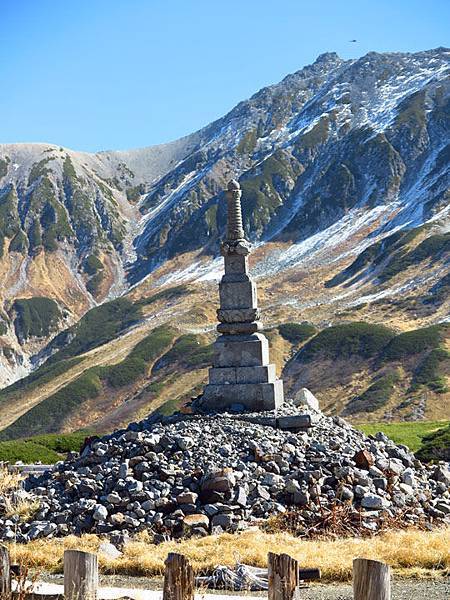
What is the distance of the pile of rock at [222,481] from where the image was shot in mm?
15602

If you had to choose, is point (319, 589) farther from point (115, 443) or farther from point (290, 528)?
point (115, 443)

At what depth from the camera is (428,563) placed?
12461 mm

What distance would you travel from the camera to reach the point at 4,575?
8.43 metres

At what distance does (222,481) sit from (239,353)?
5.38 metres

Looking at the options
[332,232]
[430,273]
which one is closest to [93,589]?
[430,273]

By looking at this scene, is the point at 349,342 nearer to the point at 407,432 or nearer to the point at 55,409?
the point at 55,409

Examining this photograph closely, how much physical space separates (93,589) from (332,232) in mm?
147375

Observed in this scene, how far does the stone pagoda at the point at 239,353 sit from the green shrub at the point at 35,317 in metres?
136

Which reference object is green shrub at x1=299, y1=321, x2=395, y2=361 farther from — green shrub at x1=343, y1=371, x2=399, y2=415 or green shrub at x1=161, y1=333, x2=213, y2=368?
green shrub at x1=161, y1=333, x2=213, y2=368

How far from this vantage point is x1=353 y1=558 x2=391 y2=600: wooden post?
711 centimetres

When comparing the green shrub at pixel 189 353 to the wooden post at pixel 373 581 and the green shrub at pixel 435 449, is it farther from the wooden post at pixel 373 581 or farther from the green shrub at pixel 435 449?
the wooden post at pixel 373 581

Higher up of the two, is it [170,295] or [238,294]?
[170,295]

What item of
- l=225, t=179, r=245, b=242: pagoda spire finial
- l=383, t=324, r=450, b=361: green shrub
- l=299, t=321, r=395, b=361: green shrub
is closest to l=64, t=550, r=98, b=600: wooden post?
l=225, t=179, r=245, b=242: pagoda spire finial

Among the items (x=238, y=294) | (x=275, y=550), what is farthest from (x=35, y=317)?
(x=275, y=550)
